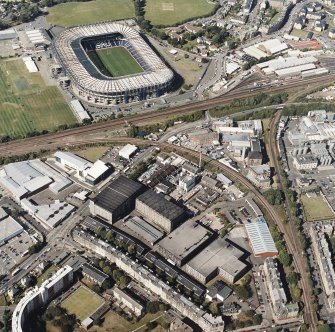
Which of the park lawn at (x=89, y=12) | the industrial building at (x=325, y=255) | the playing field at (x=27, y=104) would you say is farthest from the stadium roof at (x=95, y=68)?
the industrial building at (x=325, y=255)

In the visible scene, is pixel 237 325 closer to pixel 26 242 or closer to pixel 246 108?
pixel 26 242

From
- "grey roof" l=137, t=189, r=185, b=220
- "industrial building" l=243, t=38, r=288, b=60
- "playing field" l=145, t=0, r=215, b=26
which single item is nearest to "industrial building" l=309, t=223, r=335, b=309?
"grey roof" l=137, t=189, r=185, b=220

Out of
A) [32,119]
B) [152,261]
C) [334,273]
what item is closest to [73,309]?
[152,261]

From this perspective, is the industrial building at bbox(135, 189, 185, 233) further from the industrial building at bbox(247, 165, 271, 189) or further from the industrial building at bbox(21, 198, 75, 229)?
the industrial building at bbox(247, 165, 271, 189)

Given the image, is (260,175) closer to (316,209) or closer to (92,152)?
(316,209)

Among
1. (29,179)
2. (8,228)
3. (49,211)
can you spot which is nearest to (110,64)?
(29,179)

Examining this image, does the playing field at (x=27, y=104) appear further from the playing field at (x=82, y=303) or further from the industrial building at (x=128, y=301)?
the industrial building at (x=128, y=301)
